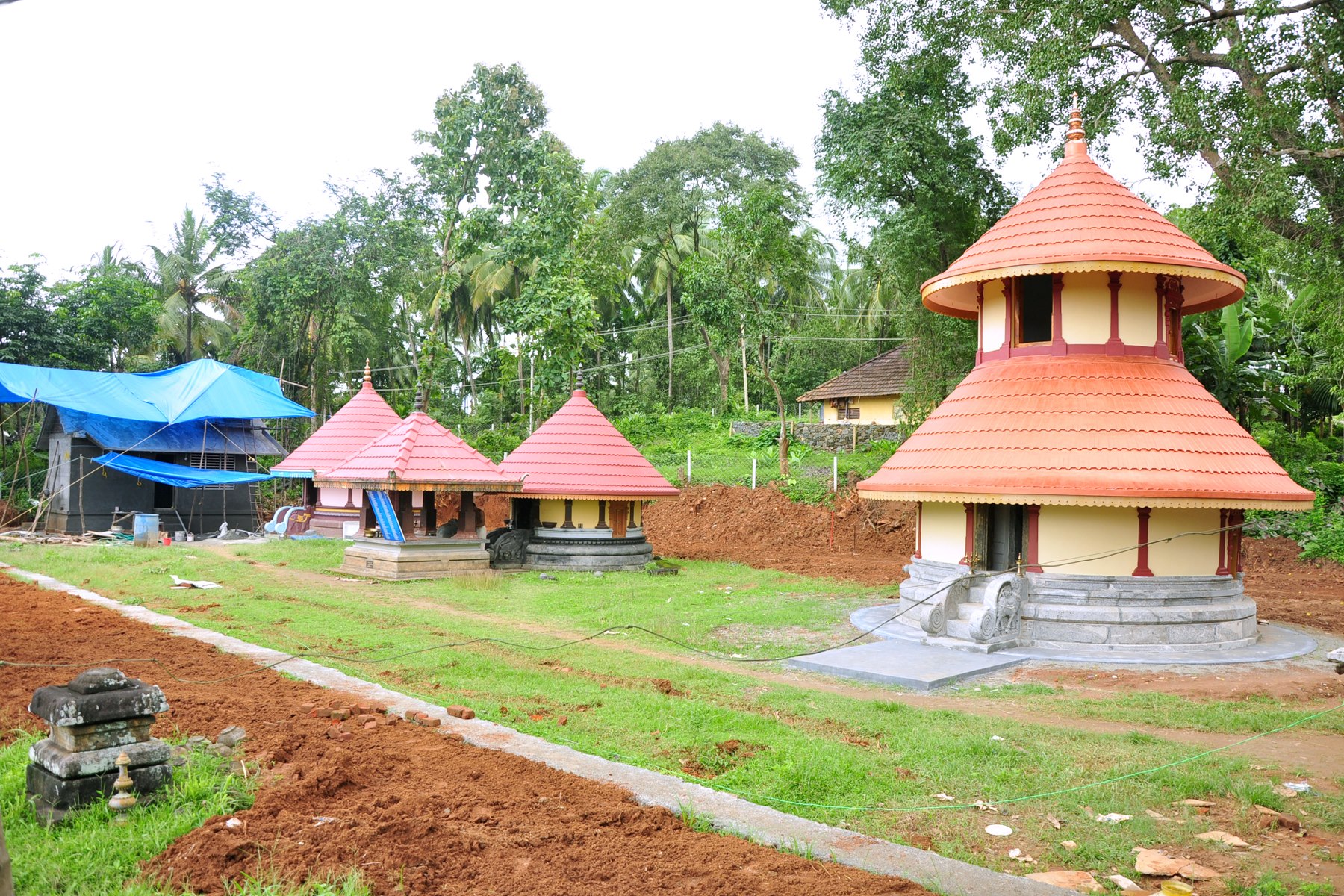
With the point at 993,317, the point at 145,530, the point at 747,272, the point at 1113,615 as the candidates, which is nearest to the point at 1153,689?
the point at 1113,615

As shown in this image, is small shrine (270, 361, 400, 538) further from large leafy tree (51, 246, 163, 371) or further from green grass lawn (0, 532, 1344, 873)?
large leafy tree (51, 246, 163, 371)

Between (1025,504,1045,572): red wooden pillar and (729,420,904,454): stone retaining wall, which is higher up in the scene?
(729,420,904,454): stone retaining wall

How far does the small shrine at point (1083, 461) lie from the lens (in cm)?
1115

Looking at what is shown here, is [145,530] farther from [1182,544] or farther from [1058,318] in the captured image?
[1182,544]

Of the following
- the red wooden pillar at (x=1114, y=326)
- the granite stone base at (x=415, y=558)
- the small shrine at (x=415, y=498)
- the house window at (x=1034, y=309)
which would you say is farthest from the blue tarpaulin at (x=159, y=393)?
the red wooden pillar at (x=1114, y=326)

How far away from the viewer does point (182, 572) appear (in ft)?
57.2

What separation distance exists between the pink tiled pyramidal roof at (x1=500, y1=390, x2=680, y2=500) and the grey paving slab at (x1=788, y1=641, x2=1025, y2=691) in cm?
871

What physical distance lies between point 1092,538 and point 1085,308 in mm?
3258

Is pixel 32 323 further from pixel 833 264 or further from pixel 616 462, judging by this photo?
pixel 833 264

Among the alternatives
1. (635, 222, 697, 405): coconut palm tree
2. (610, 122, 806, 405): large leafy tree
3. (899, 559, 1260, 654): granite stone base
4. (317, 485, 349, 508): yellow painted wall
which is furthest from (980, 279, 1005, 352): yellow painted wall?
(635, 222, 697, 405): coconut palm tree

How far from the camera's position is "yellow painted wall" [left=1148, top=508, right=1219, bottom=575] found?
37.7 ft

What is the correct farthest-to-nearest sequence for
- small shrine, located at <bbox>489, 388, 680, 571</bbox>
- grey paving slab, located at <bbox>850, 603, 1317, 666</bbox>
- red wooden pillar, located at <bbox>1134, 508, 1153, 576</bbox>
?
small shrine, located at <bbox>489, 388, 680, 571</bbox>
red wooden pillar, located at <bbox>1134, 508, 1153, 576</bbox>
grey paving slab, located at <bbox>850, 603, 1317, 666</bbox>

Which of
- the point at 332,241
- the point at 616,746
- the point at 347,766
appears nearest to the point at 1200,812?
the point at 616,746

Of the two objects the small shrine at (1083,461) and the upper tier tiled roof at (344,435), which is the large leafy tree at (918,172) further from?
the upper tier tiled roof at (344,435)
